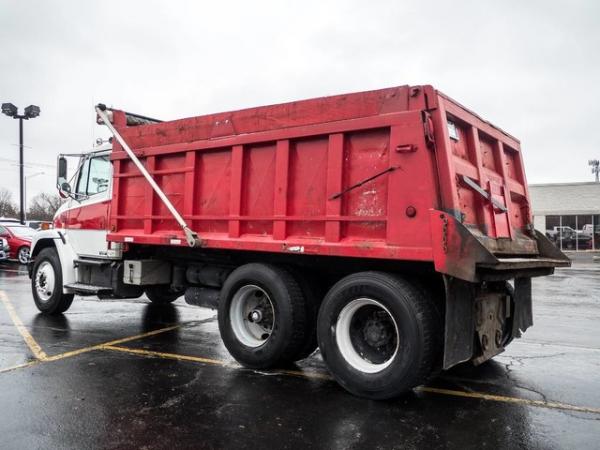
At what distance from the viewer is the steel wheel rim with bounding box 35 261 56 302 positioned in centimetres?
892

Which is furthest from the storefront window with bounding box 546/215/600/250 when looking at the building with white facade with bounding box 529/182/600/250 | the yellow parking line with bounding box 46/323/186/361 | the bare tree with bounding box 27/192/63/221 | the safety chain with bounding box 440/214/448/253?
the bare tree with bounding box 27/192/63/221

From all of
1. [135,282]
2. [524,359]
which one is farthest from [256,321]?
[524,359]

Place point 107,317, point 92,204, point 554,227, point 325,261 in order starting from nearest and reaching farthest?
point 325,261, point 92,204, point 107,317, point 554,227

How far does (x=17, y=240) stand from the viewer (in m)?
20.8

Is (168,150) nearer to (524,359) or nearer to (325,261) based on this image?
(325,261)

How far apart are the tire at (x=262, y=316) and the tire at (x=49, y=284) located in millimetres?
4123

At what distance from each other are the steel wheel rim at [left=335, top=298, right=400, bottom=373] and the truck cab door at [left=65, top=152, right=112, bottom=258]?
4.51m

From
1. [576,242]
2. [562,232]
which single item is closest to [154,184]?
[562,232]

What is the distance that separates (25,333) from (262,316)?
12.4ft

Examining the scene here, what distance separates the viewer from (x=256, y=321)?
5.93 m

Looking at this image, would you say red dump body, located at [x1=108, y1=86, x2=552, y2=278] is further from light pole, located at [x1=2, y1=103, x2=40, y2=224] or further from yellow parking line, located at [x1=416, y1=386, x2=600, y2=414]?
light pole, located at [x1=2, y1=103, x2=40, y2=224]

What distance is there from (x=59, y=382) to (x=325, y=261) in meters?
2.86

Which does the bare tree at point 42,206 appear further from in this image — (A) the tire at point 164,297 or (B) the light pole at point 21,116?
(A) the tire at point 164,297

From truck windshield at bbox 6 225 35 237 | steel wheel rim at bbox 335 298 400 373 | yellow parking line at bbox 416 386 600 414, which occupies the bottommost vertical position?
yellow parking line at bbox 416 386 600 414
